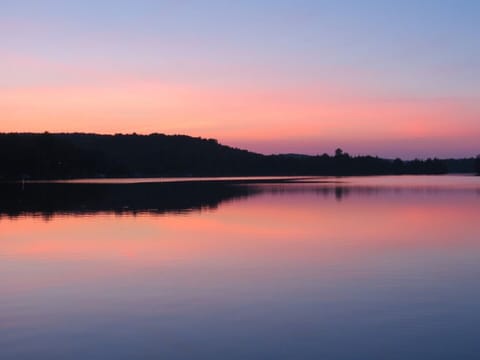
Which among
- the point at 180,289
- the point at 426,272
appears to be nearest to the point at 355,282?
the point at 426,272

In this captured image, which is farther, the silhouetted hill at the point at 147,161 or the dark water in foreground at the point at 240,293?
the silhouetted hill at the point at 147,161

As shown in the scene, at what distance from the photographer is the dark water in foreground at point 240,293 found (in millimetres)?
7770

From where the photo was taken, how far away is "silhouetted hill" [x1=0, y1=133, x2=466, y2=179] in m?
102

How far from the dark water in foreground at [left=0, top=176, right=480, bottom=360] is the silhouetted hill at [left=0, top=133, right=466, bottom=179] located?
3281 inches

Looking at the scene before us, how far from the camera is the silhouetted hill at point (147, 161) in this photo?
102 m

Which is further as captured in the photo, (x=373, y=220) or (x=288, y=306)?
(x=373, y=220)

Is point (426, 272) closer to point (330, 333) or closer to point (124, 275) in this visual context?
point (330, 333)

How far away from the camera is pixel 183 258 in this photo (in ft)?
48.4

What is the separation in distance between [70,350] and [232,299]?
3.18 m

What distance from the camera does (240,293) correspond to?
10.7 meters

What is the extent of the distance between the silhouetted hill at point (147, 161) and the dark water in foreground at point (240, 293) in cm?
8334

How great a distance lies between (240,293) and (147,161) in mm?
140363

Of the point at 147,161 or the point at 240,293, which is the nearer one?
the point at 240,293

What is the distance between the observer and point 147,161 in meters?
149
